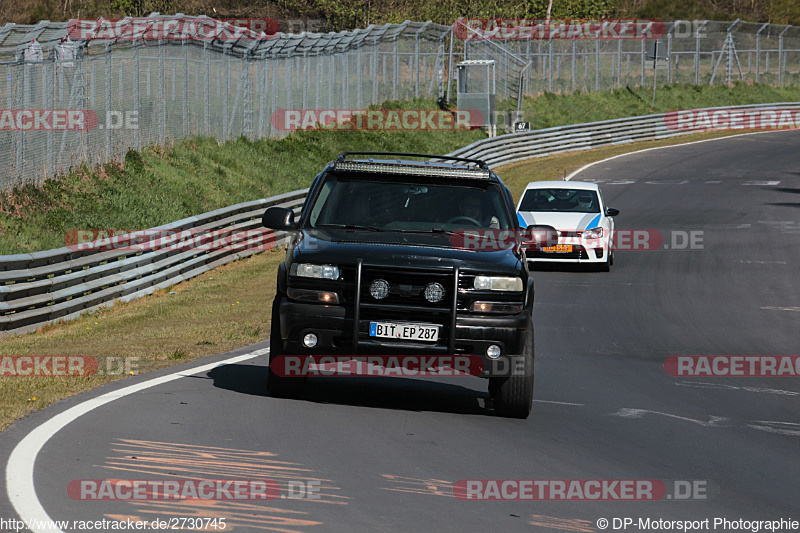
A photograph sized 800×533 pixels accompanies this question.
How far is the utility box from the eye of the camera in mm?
50156

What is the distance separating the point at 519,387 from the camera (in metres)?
9.45

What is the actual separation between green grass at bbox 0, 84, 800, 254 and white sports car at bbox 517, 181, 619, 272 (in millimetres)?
8283

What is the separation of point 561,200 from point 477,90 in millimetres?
29084

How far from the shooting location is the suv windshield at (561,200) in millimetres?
23906

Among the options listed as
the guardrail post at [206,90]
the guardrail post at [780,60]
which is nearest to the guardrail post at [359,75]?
the guardrail post at [206,90]

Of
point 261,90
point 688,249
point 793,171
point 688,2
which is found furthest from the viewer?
point 688,2

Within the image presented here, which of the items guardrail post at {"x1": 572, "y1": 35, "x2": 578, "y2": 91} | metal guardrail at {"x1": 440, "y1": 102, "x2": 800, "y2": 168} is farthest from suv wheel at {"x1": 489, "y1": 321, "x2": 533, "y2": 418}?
guardrail post at {"x1": 572, "y1": 35, "x2": 578, "y2": 91}

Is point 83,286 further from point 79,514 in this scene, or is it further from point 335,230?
point 79,514

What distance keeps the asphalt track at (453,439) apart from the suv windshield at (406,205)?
156 centimetres

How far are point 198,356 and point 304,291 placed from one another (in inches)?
132

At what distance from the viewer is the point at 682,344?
1510 cm

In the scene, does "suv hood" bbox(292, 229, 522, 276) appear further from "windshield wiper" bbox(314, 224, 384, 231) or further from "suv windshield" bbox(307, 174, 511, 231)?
"suv windshield" bbox(307, 174, 511, 231)

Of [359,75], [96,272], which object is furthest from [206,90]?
[96,272]

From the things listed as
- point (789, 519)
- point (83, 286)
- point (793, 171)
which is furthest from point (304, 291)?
point (793, 171)
